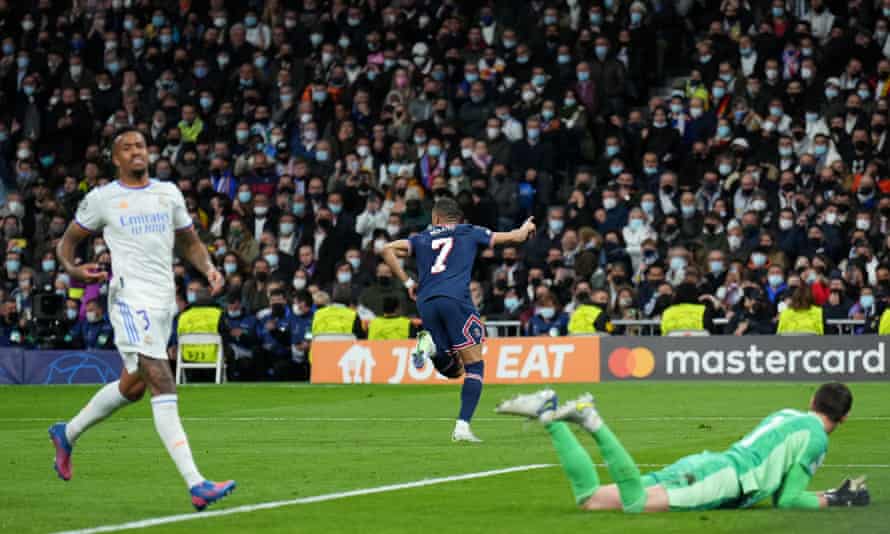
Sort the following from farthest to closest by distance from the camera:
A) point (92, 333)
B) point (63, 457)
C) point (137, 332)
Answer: point (92, 333)
point (63, 457)
point (137, 332)

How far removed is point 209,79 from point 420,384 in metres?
10.7

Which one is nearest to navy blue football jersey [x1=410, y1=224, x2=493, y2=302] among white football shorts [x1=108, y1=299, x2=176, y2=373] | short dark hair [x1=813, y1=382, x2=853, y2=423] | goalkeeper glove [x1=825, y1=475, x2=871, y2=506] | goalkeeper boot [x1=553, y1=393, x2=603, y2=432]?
white football shorts [x1=108, y1=299, x2=176, y2=373]

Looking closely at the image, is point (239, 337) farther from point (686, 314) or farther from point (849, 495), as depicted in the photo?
point (849, 495)

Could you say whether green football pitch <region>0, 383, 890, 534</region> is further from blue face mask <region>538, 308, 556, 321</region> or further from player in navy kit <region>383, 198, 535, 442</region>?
blue face mask <region>538, 308, 556, 321</region>

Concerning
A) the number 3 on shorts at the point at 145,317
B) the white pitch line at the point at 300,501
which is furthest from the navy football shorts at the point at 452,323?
the number 3 on shorts at the point at 145,317

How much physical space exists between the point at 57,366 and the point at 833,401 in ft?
78.9

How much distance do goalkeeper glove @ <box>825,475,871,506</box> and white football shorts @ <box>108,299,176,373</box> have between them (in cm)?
411

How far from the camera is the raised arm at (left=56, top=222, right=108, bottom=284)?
34.2ft

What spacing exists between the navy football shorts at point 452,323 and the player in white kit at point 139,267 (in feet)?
17.7

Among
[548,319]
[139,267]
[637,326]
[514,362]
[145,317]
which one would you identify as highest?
[139,267]

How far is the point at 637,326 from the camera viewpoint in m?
29.1

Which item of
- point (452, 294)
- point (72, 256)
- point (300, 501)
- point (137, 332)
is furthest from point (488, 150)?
point (137, 332)

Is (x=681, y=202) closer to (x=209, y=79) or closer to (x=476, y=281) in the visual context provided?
(x=476, y=281)

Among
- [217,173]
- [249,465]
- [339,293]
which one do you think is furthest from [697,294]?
[249,465]
